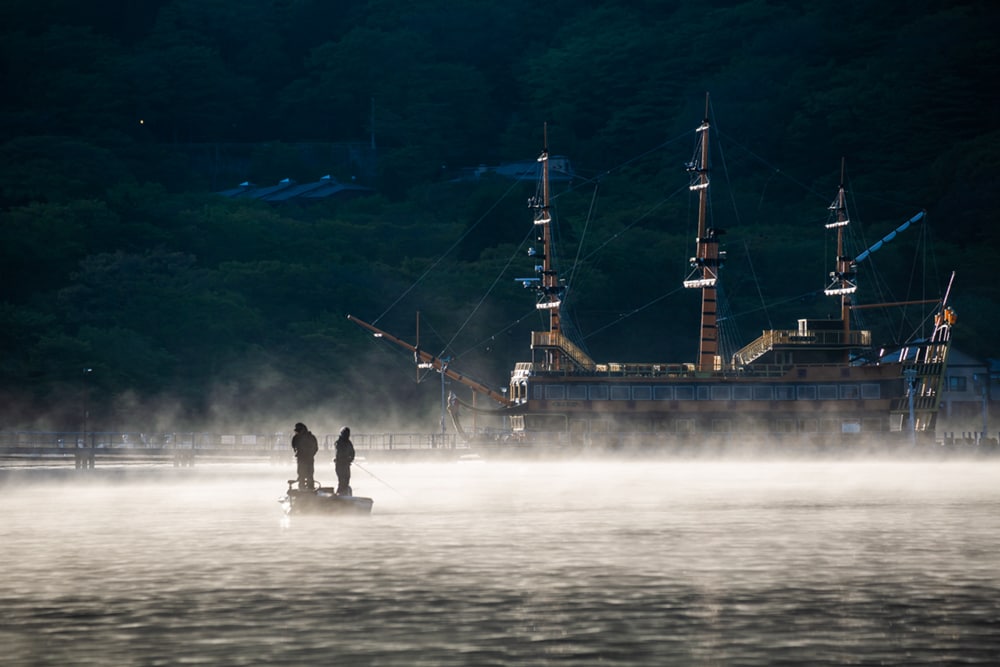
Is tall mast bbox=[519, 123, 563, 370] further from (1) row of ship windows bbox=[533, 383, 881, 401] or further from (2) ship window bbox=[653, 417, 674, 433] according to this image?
(2) ship window bbox=[653, 417, 674, 433]

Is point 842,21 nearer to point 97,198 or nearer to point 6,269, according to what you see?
point 97,198

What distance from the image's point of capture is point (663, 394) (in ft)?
315

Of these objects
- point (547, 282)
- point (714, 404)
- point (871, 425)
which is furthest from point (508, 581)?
point (547, 282)

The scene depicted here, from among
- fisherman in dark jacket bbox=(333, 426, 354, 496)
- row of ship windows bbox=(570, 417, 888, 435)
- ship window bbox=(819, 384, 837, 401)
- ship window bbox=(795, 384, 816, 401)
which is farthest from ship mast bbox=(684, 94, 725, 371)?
fisherman in dark jacket bbox=(333, 426, 354, 496)

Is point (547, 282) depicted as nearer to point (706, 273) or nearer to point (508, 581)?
point (706, 273)

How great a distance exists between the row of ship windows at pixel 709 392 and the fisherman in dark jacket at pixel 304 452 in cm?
5609

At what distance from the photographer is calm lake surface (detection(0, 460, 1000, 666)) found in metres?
20.3

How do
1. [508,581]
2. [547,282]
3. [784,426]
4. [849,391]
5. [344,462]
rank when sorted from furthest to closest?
[547,282]
[784,426]
[849,391]
[344,462]
[508,581]

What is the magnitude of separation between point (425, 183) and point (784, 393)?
8124cm

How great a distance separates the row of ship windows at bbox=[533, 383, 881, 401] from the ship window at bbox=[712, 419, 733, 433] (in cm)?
147

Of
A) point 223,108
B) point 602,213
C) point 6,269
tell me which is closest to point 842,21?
point 602,213

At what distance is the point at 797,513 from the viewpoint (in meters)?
44.5

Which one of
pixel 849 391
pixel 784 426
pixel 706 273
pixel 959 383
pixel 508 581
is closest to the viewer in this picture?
pixel 508 581

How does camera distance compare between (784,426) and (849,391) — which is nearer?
(849,391)
